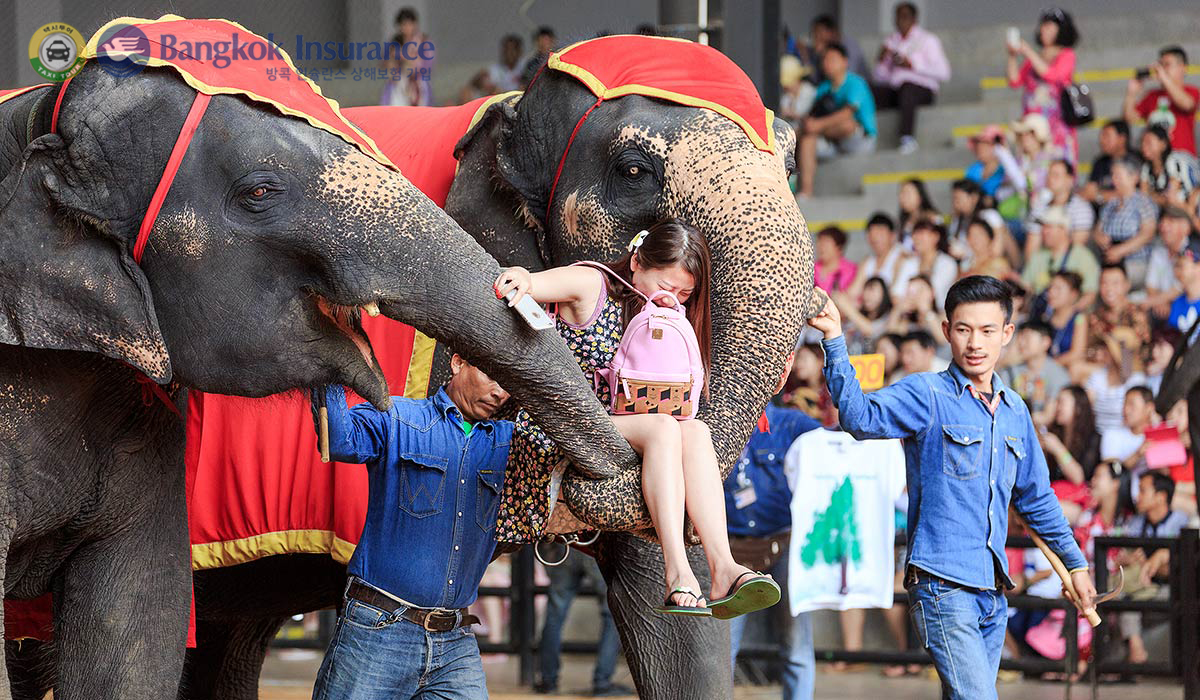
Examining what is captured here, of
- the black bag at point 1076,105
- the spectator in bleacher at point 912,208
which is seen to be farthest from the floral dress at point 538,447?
the black bag at point 1076,105

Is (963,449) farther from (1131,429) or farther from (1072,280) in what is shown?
(1072,280)

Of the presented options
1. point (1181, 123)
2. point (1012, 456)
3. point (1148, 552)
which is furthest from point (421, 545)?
point (1181, 123)

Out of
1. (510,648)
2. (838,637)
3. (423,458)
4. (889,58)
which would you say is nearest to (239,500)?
(423,458)

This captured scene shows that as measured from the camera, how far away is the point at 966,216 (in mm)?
10164

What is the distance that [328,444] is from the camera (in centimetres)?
323

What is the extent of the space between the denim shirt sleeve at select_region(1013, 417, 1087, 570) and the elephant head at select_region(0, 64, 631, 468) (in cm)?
230

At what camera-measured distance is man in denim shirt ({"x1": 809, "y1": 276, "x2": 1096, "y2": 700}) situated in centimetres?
440

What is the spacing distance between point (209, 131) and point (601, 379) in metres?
0.97

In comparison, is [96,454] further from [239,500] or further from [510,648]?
[510,648]

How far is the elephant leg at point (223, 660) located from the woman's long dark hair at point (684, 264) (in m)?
1.69

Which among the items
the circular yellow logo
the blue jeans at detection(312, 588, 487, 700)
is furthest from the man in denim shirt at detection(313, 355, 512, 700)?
the circular yellow logo

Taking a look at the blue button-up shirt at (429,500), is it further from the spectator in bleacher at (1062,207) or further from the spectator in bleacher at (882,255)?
the spectator in bleacher at (1062,207)

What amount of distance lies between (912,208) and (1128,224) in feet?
4.24

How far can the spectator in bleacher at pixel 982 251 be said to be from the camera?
31.1ft
